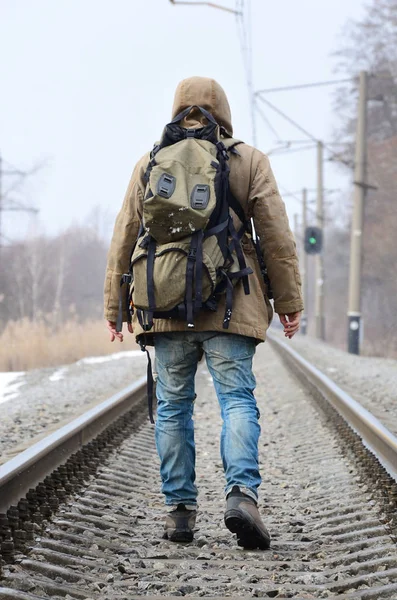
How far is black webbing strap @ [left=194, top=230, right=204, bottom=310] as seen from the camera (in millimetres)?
3293

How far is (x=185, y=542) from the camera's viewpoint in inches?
141

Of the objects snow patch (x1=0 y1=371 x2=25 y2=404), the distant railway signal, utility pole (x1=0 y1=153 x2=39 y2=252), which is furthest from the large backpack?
the distant railway signal

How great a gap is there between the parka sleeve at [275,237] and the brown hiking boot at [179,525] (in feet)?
2.92

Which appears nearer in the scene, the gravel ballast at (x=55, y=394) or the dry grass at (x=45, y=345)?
the gravel ballast at (x=55, y=394)

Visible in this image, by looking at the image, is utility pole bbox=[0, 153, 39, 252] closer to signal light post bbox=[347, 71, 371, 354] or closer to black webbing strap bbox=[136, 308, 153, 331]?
signal light post bbox=[347, 71, 371, 354]

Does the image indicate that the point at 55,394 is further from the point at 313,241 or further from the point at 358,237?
the point at 313,241

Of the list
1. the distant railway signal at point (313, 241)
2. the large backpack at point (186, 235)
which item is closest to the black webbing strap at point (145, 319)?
the large backpack at point (186, 235)

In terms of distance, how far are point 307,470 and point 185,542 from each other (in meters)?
1.83

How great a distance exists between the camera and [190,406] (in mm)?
3785

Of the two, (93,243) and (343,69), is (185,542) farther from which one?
(93,243)

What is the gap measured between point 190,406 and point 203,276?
0.70 m

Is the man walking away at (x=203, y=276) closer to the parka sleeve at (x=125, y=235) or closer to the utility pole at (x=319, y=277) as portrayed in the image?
the parka sleeve at (x=125, y=235)

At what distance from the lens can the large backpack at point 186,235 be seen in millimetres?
3307

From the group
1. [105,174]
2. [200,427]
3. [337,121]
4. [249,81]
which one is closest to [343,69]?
[337,121]
